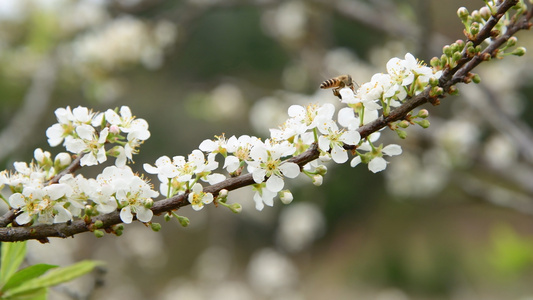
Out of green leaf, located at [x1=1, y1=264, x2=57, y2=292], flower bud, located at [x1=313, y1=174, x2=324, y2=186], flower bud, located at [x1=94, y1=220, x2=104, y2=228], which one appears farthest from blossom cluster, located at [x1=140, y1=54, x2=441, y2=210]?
green leaf, located at [x1=1, y1=264, x2=57, y2=292]

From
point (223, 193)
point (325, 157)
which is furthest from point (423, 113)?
point (223, 193)

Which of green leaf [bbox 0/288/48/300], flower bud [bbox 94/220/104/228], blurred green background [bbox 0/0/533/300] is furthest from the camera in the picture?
blurred green background [bbox 0/0/533/300]

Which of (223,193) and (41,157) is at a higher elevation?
(223,193)

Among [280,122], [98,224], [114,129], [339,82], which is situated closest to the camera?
[98,224]

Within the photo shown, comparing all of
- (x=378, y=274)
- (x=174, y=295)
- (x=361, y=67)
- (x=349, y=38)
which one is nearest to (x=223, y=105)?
(x=361, y=67)

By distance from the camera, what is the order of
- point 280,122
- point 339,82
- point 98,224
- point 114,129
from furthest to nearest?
point 280,122
point 339,82
point 114,129
point 98,224

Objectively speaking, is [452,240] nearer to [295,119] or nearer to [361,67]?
[361,67]

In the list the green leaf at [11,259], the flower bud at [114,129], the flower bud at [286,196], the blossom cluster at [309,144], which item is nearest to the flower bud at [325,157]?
the blossom cluster at [309,144]

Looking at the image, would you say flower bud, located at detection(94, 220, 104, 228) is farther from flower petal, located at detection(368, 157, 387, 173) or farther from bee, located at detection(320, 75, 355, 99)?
bee, located at detection(320, 75, 355, 99)

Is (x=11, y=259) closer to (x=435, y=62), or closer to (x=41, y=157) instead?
(x=41, y=157)
